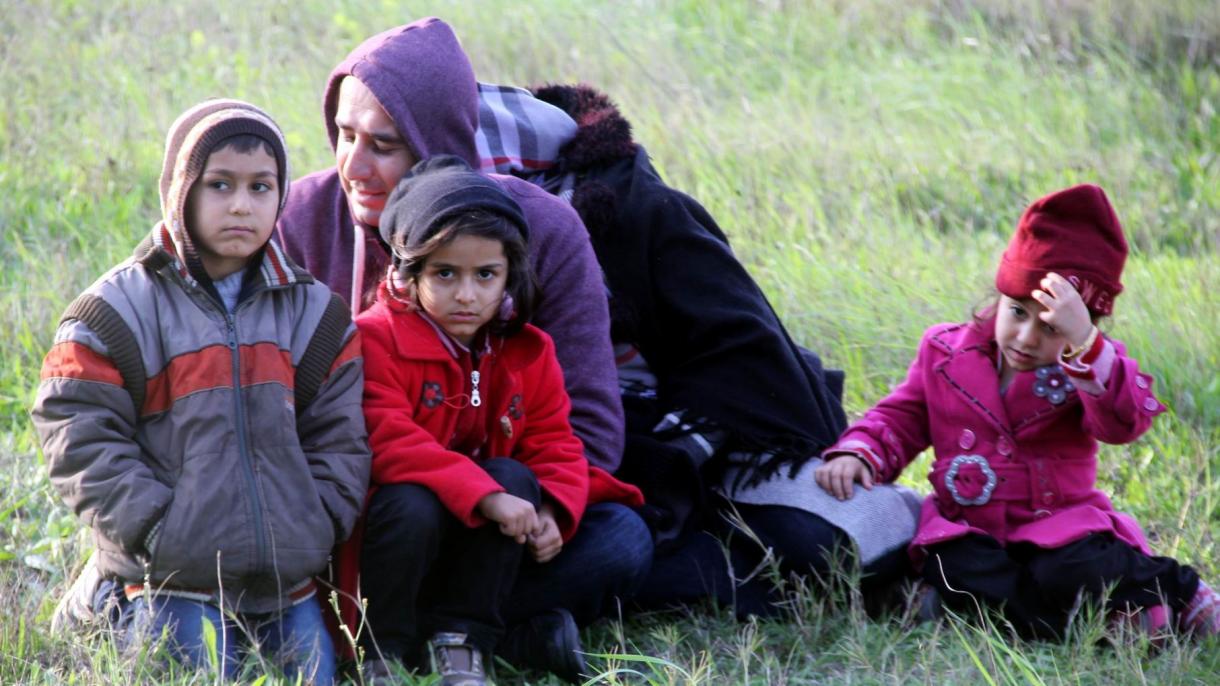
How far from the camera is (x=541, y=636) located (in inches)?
129

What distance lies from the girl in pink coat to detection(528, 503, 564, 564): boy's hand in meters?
0.77

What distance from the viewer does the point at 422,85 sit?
3420mm

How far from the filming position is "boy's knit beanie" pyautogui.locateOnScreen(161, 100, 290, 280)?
2990 mm

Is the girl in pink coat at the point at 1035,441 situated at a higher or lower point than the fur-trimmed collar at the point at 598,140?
lower

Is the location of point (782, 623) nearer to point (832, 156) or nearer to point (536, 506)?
point (536, 506)

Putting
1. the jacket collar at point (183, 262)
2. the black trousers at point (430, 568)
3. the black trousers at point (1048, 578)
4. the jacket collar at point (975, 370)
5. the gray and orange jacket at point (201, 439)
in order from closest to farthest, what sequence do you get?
the gray and orange jacket at point (201, 439), the jacket collar at point (183, 262), the black trousers at point (430, 568), the black trousers at point (1048, 578), the jacket collar at point (975, 370)

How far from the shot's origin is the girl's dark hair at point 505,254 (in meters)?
3.07

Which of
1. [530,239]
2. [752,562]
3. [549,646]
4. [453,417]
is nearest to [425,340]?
[453,417]

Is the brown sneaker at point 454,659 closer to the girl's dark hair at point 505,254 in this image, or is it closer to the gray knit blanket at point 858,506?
the girl's dark hair at point 505,254

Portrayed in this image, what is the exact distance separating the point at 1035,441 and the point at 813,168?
3303 mm

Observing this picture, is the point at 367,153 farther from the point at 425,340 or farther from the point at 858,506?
the point at 858,506

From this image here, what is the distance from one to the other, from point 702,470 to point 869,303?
Answer: 169 centimetres

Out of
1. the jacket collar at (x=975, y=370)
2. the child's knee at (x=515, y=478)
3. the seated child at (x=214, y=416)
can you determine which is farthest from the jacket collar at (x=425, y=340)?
the jacket collar at (x=975, y=370)

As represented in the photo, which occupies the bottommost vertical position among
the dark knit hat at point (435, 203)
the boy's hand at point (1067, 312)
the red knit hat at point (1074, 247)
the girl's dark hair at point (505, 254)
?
the boy's hand at point (1067, 312)
